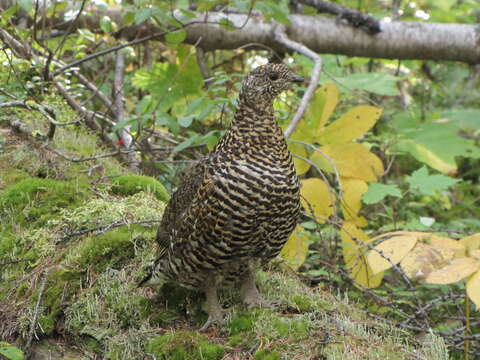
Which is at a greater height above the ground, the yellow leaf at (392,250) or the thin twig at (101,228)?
the yellow leaf at (392,250)

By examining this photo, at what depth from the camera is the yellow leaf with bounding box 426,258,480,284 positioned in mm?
2080

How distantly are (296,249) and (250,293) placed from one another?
3.16 ft

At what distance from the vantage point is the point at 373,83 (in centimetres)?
576

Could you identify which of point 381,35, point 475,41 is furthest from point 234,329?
point 475,41

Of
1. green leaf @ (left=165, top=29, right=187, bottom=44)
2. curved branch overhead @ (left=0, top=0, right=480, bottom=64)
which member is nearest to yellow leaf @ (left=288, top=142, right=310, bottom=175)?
green leaf @ (left=165, top=29, right=187, bottom=44)

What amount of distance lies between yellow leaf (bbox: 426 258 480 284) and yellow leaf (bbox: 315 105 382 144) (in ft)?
7.71

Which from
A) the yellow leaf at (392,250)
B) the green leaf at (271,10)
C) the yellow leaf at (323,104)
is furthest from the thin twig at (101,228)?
the yellow leaf at (392,250)

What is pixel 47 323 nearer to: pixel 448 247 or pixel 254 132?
pixel 254 132

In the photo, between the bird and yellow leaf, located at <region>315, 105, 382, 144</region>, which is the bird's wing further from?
yellow leaf, located at <region>315, 105, 382, 144</region>

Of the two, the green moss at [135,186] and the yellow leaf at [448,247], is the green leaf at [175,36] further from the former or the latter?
the yellow leaf at [448,247]

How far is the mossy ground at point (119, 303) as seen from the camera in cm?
301

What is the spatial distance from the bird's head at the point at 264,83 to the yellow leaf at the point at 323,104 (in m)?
1.42

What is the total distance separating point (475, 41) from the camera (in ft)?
22.9

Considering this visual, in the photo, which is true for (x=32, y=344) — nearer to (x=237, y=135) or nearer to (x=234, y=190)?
(x=234, y=190)
